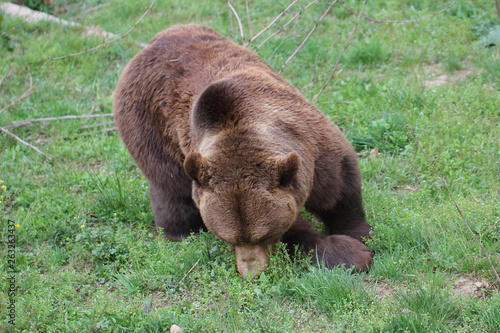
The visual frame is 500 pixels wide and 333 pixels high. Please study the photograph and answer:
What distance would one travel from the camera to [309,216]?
504cm

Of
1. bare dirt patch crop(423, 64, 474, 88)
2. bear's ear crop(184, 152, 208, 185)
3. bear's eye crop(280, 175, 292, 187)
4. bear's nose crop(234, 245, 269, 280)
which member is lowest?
bear's nose crop(234, 245, 269, 280)

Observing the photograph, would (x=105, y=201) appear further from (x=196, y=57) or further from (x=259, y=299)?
(x=259, y=299)

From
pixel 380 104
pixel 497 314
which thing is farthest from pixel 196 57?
pixel 497 314

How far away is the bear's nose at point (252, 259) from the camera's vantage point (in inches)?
148

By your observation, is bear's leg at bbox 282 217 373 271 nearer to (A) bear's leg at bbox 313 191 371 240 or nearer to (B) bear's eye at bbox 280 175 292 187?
(A) bear's leg at bbox 313 191 371 240

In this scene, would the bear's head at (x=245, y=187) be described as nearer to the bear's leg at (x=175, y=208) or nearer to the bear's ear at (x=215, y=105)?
the bear's ear at (x=215, y=105)

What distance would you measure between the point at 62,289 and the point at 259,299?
1671 millimetres

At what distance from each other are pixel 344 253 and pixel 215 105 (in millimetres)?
1544

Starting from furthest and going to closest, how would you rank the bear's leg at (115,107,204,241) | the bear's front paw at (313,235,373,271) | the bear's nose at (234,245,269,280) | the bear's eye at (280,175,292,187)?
1. the bear's leg at (115,107,204,241)
2. the bear's front paw at (313,235,373,271)
3. the bear's nose at (234,245,269,280)
4. the bear's eye at (280,175,292,187)

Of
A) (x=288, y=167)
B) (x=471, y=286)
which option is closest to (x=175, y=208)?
(x=288, y=167)

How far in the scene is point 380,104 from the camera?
20.8 feet

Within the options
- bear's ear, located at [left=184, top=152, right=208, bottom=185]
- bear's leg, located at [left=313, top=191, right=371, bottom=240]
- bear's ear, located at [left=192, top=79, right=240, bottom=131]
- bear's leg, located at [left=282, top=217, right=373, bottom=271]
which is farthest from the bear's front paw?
bear's ear, located at [left=192, top=79, right=240, bottom=131]

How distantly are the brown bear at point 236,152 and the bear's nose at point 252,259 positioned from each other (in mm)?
10

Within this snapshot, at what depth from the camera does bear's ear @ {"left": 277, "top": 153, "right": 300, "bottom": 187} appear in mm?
3461
